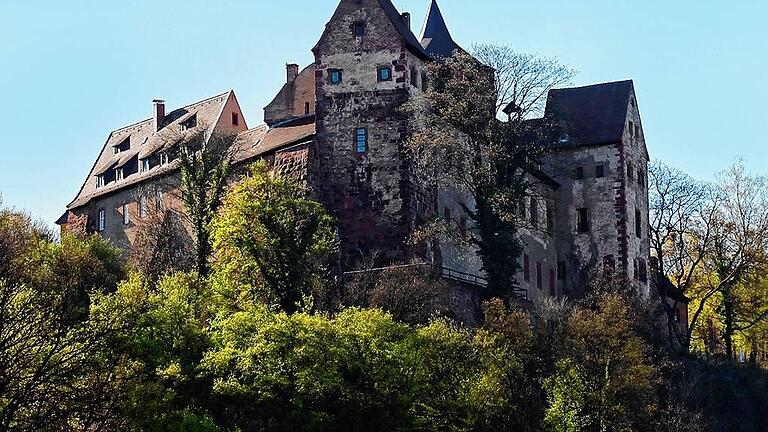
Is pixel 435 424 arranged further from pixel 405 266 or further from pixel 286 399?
pixel 405 266

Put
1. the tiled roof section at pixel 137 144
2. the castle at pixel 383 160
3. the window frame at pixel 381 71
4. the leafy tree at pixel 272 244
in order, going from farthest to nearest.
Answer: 1. the tiled roof section at pixel 137 144
2. the window frame at pixel 381 71
3. the castle at pixel 383 160
4. the leafy tree at pixel 272 244

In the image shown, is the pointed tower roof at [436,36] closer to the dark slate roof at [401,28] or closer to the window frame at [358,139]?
the dark slate roof at [401,28]

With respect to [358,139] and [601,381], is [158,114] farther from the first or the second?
[601,381]

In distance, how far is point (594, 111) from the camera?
69.8m

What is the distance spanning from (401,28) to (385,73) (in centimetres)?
234

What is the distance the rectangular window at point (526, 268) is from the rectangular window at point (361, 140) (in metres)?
10.7

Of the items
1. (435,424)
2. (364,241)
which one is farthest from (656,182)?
(435,424)

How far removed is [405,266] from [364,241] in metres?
3.25

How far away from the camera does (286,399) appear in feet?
138

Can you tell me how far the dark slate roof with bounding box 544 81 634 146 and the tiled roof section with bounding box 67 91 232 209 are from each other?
52.3 feet

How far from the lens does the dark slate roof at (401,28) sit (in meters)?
57.1

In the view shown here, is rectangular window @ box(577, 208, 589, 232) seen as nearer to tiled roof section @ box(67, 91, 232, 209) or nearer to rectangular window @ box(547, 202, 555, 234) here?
rectangular window @ box(547, 202, 555, 234)

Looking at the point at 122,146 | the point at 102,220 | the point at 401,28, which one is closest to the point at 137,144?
the point at 122,146

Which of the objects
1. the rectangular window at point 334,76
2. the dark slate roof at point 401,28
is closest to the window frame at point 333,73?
the rectangular window at point 334,76
